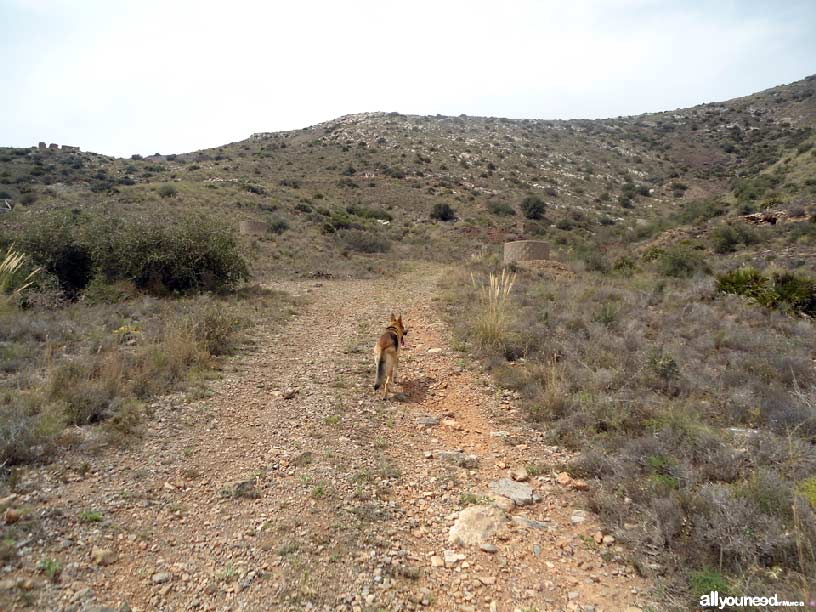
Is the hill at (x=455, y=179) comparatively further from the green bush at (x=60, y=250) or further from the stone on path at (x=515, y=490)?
the stone on path at (x=515, y=490)

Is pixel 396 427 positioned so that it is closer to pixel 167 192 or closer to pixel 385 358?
pixel 385 358

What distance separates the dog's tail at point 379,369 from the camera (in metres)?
5.83

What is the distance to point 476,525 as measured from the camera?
11.0ft

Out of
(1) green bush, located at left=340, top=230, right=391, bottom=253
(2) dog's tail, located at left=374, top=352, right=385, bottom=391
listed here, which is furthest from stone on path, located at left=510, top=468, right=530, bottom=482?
(1) green bush, located at left=340, top=230, right=391, bottom=253

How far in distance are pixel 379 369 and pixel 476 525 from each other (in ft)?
9.12

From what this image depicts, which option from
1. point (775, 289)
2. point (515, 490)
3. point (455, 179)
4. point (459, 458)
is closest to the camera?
point (515, 490)

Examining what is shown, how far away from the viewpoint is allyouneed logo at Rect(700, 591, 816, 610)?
2.27 meters

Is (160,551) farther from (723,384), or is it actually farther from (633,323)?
(633,323)

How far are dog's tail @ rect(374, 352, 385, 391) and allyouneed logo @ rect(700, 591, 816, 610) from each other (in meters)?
3.95

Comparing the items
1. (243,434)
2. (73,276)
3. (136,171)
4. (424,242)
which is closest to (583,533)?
(243,434)

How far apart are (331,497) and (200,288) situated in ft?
32.3

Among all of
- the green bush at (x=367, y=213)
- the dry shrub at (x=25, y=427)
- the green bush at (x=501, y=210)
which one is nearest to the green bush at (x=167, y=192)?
the green bush at (x=367, y=213)

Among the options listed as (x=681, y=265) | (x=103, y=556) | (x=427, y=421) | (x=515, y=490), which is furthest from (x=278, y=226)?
(x=103, y=556)

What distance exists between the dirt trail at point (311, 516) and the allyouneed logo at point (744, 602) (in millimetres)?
345
